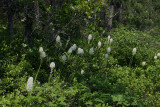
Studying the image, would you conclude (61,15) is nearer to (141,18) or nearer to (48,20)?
(48,20)

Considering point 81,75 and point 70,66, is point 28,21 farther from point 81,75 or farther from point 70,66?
point 81,75

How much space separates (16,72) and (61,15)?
79.3 inches

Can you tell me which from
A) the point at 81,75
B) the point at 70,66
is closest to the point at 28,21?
the point at 70,66

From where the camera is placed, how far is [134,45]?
6.00m

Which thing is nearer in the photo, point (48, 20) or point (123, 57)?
point (48, 20)

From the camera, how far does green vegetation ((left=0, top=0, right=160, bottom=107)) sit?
282 cm

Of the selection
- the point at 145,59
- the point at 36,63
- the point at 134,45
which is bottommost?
the point at 36,63

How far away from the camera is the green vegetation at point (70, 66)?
2816mm

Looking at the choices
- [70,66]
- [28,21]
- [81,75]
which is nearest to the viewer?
[81,75]

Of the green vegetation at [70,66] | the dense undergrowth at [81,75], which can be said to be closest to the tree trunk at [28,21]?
the green vegetation at [70,66]

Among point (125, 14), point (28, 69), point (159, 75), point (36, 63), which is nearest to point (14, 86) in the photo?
point (28, 69)

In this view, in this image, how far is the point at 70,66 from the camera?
4266mm

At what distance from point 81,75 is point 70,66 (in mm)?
391

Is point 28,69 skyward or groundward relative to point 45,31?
groundward
